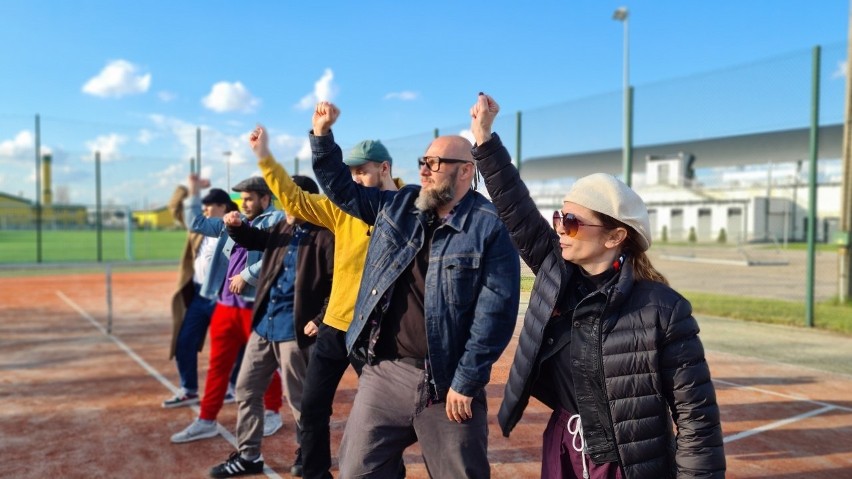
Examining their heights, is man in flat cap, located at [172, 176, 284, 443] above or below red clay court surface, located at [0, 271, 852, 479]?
above

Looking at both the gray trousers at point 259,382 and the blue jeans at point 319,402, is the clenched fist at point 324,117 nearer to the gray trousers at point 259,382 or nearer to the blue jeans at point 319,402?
the blue jeans at point 319,402

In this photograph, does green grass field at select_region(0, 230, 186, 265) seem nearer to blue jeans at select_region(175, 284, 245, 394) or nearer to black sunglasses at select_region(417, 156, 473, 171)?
blue jeans at select_region(175, 284, 245, 394)

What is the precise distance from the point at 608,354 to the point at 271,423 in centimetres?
359

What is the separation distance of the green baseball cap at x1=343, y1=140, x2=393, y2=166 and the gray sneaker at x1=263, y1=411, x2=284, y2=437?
247cm

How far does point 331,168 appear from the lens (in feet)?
9.04

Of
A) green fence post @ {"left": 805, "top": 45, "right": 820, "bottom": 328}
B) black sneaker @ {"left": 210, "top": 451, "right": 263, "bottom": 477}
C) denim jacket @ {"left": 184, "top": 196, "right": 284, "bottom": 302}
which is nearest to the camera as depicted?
black sneaker @ {"left": 210, "top": 451, "right": 263, "bottom": 477}

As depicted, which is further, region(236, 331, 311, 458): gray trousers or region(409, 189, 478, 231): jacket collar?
region(236, 331, 311, 458): gray trousers

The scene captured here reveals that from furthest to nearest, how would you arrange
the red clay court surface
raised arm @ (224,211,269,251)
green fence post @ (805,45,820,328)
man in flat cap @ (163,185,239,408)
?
green fence post @ (805,45,820,328), man in flat cap @ (163,185,239,408), the red clay court surface, raised arm @ (224,211,269,251)

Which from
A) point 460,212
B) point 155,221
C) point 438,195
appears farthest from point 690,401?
point 155,221

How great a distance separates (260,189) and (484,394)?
265 cm

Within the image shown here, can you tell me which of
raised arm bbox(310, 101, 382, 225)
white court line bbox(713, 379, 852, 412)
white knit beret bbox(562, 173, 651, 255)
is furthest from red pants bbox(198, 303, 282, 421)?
white court line bbox(713, 379, 852, 412)

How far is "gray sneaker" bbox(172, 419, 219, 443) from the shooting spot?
4488 millimetres

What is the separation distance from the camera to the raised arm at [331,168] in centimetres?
270

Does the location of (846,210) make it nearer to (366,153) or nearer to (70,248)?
(366,153)
